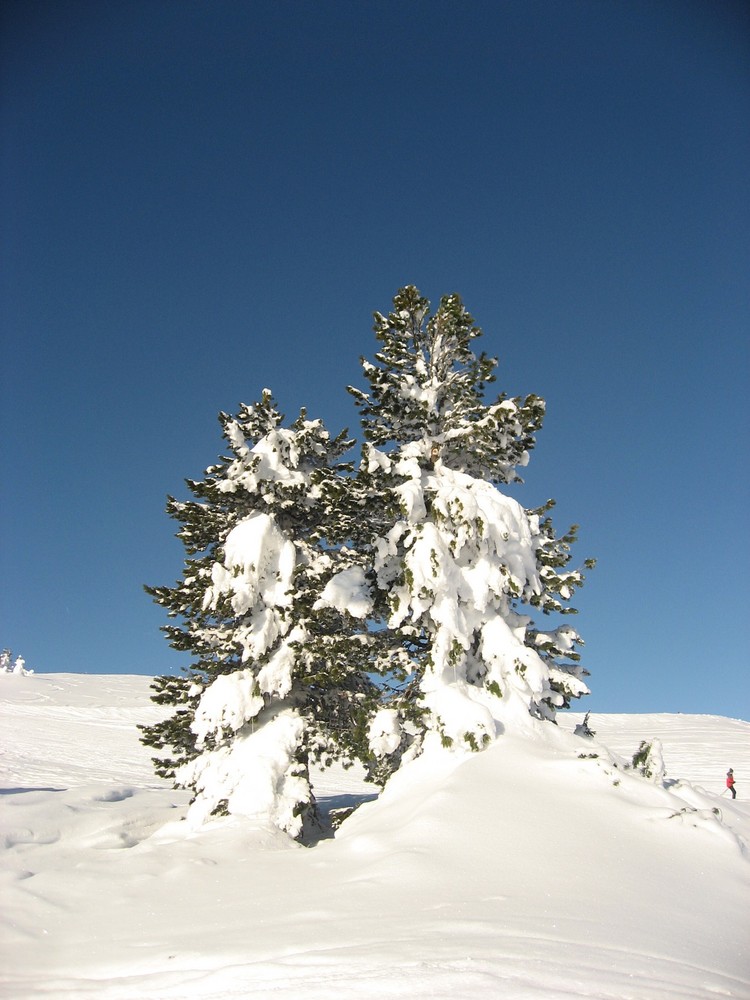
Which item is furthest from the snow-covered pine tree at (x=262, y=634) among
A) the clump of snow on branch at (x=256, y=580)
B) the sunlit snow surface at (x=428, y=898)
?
the sunlit snow surface at (x=428, y=898)

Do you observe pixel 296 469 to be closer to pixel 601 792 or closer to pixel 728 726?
pixel 601 792

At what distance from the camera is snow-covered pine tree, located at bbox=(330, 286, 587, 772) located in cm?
1080

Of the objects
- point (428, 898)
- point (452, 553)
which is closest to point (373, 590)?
point (452, 553)

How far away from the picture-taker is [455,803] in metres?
7.52

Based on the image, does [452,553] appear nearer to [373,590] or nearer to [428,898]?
[373,590]

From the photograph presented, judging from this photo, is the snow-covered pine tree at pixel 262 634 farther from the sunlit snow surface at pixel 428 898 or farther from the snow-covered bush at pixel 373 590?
the sunlit snow surface at pixel 428 898

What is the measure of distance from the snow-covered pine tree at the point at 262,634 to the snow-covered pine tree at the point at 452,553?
1037mm

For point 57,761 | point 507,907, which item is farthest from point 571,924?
point 57,761

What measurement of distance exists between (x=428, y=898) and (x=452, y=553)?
7.02 metres

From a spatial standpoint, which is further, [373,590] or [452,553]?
[373,590]

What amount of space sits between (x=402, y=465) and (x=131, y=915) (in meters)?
8.68

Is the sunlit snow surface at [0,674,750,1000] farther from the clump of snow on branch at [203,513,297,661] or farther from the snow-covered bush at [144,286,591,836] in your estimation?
the clump of snow on branch at [203,513,297,661]

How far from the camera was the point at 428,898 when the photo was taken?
5.20 metres

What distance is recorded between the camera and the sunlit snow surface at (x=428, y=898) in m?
3.74
